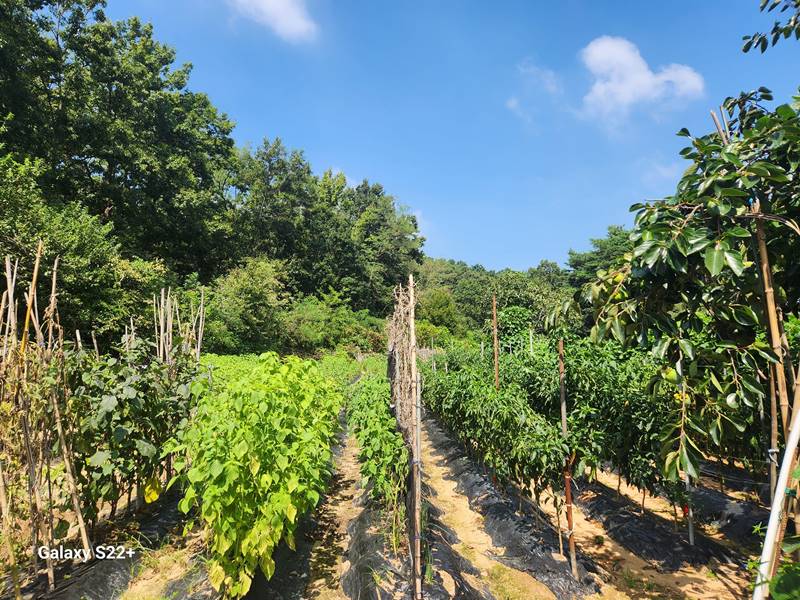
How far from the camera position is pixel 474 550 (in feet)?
16.7

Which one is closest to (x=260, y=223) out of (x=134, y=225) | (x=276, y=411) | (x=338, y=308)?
(x=338, y=308)

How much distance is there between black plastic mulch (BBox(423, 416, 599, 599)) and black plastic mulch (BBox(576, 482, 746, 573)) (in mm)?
887

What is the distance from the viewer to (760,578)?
1480mm

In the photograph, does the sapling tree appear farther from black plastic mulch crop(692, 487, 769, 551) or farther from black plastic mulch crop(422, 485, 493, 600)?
black plastic mulch crop(692, 487, 769, 551)

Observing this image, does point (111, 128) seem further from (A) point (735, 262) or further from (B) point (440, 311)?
(B) point (440, 311)

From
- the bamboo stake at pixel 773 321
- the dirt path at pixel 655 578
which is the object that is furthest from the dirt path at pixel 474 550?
the bamboo stake at pixel 773 321

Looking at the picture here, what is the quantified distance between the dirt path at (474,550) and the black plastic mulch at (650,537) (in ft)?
5.51

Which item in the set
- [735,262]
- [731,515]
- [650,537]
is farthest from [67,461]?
[731,515]

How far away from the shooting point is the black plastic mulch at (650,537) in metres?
4.84

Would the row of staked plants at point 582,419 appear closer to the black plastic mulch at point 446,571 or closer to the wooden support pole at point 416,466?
the black plastic mulch at point 446,571

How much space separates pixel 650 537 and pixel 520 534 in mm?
1649

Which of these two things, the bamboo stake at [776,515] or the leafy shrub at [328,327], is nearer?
the bamboo stake at [776,515]

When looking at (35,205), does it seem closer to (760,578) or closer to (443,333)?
(760,578)

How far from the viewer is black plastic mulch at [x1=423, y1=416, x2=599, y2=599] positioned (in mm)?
4230
